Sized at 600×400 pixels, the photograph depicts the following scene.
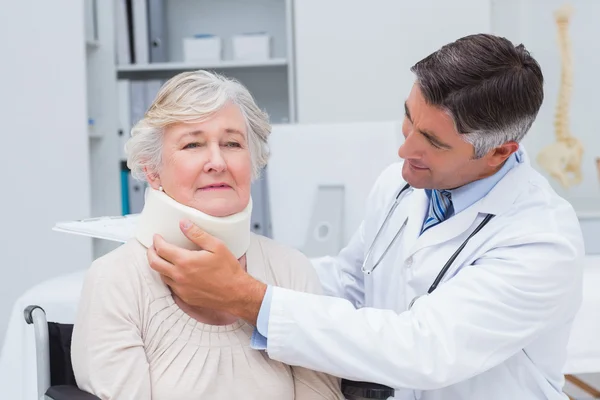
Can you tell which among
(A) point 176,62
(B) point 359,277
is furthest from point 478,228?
(A) point 176,62

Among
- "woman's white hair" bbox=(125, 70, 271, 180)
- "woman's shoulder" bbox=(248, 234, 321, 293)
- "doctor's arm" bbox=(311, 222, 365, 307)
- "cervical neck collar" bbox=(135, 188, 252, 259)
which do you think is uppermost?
"woman's white hair" bbox=(125, 70, 271, 180)

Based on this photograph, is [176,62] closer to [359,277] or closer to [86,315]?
[359,277]

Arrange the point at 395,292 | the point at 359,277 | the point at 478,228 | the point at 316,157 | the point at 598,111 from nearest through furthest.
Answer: the point at 478,228
the point at 395,292
the point at 359,277
the point at 316,157
the point at 598,111

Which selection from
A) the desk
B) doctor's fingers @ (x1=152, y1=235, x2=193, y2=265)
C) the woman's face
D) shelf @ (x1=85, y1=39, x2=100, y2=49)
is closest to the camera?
doctor's fingers @ (x1=152, y1=235, x2=193, y2=265)

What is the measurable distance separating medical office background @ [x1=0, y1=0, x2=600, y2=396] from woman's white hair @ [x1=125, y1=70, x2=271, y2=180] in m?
1.81

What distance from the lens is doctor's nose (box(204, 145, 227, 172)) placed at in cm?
130

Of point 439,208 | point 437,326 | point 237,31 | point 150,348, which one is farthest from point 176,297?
point 237,31

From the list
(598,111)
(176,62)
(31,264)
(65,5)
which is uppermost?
(65,5)

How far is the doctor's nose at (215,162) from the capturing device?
130cm

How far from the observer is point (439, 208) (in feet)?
5.03

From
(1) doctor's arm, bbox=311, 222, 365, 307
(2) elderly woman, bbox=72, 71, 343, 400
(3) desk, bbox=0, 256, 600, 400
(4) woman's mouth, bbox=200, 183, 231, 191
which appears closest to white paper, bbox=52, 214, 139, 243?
(2) elderly woman, bbox=72, 71, 343, 400

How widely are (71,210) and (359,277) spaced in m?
1.77

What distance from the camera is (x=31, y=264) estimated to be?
311cm

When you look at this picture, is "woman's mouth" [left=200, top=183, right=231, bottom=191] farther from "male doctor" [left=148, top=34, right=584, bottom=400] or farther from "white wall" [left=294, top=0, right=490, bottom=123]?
"white wall" [left=294, top=0, right=490, bottom=123]
